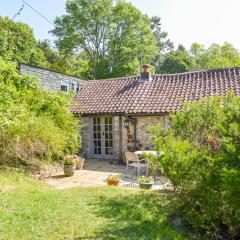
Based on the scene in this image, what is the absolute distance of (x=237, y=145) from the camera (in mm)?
4793

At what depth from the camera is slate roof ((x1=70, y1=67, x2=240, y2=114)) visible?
1392cm

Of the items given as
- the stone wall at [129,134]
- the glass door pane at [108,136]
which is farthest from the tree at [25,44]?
the glass door pane at [108,136]

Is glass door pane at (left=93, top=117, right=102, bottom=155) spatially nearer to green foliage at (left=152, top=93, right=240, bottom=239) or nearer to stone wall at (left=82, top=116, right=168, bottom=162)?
stone wall at (left=82, top=116, right=168, bottom=162)

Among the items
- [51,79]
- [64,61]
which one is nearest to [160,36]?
[64,61]

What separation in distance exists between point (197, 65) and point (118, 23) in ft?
43.3

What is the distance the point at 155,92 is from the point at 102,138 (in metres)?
3.68

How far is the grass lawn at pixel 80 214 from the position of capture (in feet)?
16.8

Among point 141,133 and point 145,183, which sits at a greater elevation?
point 141,133

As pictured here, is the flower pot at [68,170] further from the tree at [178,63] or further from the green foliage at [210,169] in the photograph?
the tree at [178,63]

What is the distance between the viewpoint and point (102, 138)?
1525cm

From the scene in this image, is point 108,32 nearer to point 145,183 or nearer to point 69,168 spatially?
point 69,168

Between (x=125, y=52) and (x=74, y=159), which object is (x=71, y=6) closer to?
(x=125, y=52)

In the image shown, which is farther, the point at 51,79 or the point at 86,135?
the point at 51,79

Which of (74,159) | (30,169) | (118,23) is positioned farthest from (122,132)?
(118,23)
